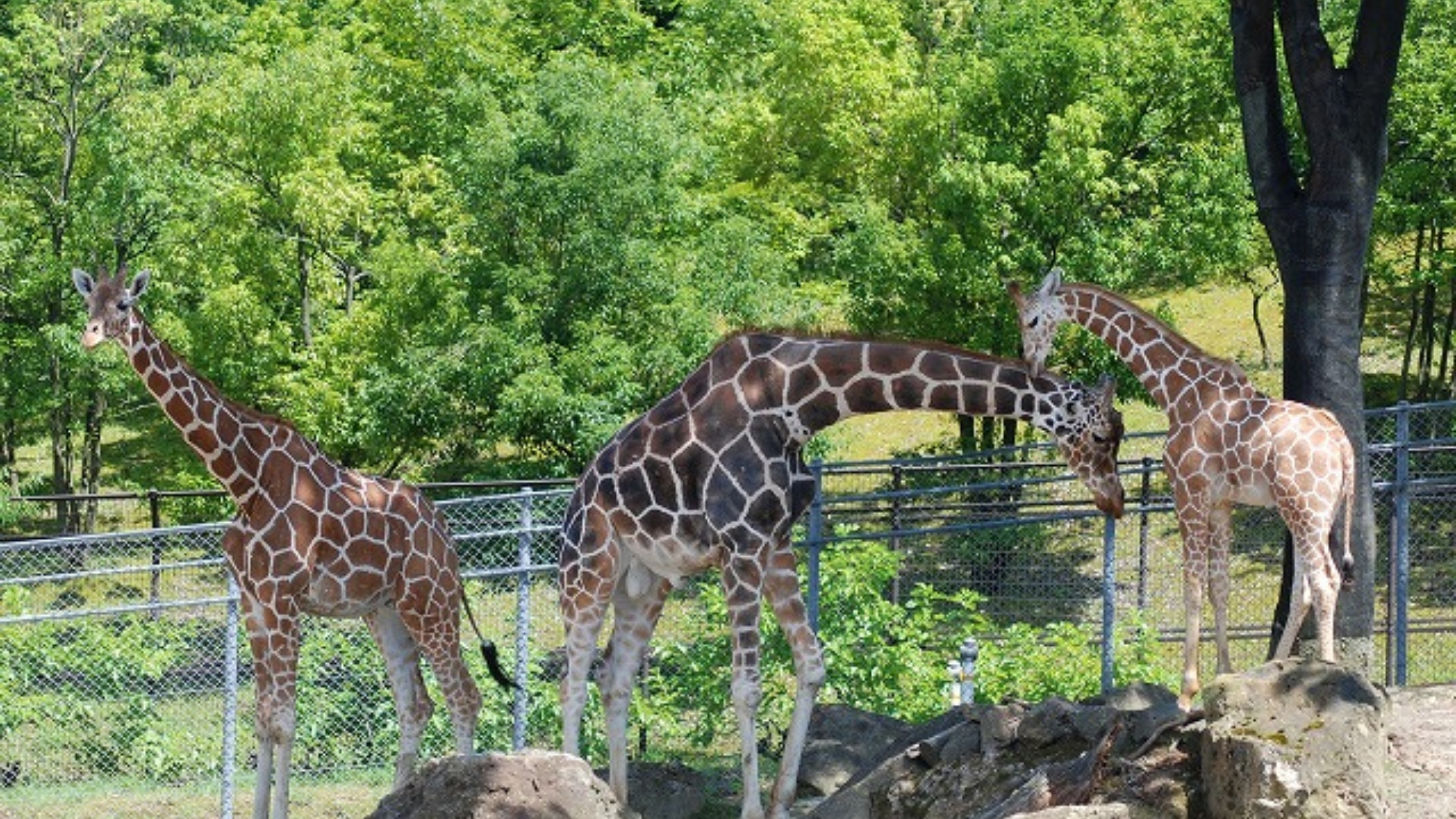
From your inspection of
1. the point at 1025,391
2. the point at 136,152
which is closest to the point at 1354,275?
the point at 1025,391

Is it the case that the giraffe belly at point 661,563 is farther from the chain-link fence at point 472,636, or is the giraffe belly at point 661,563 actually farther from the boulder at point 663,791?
the chain-link fence at point 472,636

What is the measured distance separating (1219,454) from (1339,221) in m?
2.17

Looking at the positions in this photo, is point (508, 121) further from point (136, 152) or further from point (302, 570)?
point (302, 570)

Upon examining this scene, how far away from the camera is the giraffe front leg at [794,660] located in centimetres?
1125

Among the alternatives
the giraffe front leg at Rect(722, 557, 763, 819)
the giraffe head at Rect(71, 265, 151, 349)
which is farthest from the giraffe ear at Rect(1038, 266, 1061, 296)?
the giraffe head at Rect(71, 265, 151, 349)

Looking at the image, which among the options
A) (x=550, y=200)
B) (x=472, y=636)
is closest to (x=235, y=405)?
(x=472, y=636)

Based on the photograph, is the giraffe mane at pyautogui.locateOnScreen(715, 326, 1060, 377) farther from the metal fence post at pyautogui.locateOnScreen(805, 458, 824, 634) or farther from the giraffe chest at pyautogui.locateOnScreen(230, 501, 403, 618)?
the metal fence post at pyautogui.locateOnScreen(805, 458, 824, 634)

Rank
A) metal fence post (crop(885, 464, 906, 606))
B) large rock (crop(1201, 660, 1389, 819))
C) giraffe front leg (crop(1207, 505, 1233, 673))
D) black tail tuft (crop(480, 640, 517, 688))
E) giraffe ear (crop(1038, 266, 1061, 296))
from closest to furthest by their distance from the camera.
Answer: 1. large rock (crop(1201, 660, 1389, 819))
2. giraffe front leg (crop(1207, 505, 1233, 673))
3. giraffe ear (crop(1038, 266, 1061, 296))
4. black tail tuft (crop(480, 640, 517, 688))
5. metal fence post (crop(885, 464, 906, 606))

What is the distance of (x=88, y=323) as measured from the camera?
11.7 m

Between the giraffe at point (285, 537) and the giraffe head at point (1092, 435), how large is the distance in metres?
3.78

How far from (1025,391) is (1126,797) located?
242 cm

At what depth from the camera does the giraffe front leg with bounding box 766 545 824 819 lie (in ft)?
36.9

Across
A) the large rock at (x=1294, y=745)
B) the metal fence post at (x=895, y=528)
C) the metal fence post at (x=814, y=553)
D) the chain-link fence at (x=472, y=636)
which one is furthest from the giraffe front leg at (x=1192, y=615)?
the metal fence post at (x=814, y=553)

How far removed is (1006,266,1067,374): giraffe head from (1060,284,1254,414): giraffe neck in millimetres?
161
